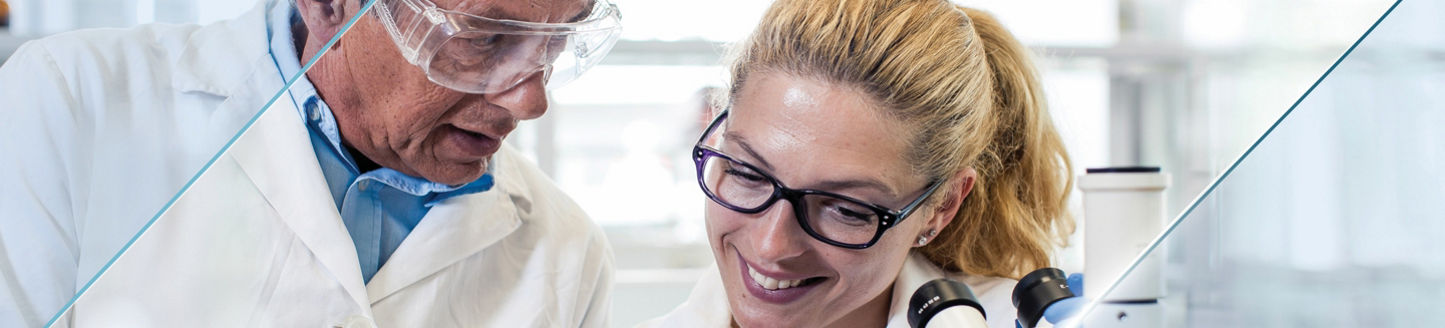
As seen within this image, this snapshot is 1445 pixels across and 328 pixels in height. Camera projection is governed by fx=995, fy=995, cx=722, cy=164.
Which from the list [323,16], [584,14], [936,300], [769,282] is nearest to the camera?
[323,16]

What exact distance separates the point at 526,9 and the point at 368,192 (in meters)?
0.30

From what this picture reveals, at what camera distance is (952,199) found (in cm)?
82

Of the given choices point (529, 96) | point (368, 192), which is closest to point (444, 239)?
point (368, 192)

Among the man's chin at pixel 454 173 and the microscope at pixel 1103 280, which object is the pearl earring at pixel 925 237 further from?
the man's chin at pixel 454 173

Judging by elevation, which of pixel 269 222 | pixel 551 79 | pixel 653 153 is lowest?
pixel 653 153

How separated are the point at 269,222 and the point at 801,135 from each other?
0.43 metres

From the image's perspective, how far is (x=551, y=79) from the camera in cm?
71

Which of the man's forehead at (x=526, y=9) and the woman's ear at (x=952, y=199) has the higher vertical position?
the man's forehead at (x=526, y=9)

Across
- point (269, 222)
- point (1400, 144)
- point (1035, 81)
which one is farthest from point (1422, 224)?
point (269, 222)

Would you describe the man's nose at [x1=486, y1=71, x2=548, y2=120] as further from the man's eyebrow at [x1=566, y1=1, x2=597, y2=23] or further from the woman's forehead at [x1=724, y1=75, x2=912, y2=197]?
the woman's forehead at [x1=724, y1=75, x2=912, y2=197]

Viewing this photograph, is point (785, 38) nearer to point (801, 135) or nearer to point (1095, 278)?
point (801, 135)

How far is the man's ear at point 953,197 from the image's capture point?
2.60 feet

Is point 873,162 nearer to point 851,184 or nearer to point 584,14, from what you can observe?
point 851,184

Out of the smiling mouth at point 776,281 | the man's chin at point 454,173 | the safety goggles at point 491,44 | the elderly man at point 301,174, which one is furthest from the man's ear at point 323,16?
the smiling mouth at point 776,281
